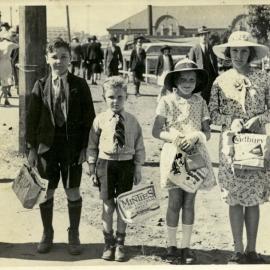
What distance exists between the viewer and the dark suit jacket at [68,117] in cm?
324

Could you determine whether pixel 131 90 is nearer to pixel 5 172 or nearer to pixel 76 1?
pixel 5 172

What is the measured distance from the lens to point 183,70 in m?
3.22

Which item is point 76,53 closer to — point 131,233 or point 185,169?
A: point 131,233

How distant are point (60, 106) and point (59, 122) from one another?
0.10 meters

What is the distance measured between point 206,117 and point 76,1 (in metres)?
1.33

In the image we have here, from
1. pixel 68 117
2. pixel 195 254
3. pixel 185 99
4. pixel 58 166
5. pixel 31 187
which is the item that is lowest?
pixel 195 254

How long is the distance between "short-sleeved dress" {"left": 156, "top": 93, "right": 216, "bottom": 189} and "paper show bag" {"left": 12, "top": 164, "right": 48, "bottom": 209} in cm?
75

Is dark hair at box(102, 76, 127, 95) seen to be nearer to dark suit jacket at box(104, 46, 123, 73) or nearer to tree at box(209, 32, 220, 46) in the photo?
tree at box(209, 32, 220, 46)

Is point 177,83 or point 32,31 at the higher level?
point 32,31

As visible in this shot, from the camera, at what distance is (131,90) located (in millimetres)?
12422

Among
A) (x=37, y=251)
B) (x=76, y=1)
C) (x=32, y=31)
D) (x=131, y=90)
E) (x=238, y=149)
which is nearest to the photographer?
(x=238, y=149)

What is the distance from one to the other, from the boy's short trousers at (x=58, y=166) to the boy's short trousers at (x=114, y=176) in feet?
0.54

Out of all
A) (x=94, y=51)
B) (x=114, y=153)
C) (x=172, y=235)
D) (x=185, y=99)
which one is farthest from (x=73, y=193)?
(x=94, y=51)

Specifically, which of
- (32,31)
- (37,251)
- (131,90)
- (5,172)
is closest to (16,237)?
(37,251)
